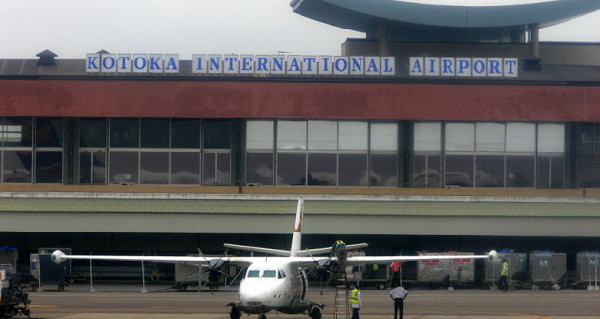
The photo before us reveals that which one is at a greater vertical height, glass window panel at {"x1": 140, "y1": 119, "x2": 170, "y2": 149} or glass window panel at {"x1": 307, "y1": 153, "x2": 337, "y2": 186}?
glass window panel at {"x1": 140, "y1": 119, "x2": 170, "y2": 149}

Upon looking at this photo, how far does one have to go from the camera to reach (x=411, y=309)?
59.7 meters

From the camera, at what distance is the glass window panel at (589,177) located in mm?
88000

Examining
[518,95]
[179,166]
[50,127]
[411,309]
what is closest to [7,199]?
[50,127]

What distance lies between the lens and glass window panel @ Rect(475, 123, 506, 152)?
287 ft

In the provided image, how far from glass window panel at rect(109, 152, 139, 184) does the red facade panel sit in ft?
11.0

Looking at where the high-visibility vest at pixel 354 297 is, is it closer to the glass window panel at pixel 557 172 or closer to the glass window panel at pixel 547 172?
the glass window panel at pixel 547 172

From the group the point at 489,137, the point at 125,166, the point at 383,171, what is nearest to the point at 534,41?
the point at 489,137

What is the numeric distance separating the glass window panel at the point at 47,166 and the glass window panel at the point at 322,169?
20.6 meters

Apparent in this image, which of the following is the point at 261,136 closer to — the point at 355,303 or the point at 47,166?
the point at 47,166

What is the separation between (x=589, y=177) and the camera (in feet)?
289

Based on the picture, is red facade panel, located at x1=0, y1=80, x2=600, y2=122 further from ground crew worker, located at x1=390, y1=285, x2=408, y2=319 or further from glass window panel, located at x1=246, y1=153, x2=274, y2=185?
ground crew worker, located at x1=390, y1=285, x2=408, y2=319

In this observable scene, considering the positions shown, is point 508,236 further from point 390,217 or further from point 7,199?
point 7,199

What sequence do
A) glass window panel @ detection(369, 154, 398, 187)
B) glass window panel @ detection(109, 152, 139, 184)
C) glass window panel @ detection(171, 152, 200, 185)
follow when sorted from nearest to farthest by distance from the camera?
glass window panel @ detection(109, 152, 139, 184), glass window panel @ detection(171, 152, 200, 185), glass window panel @ detection(369, 154, 398, 187)

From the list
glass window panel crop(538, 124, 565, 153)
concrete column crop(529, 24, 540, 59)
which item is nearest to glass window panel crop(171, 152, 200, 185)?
glass window panel crop(538, 124, 565, 153)
